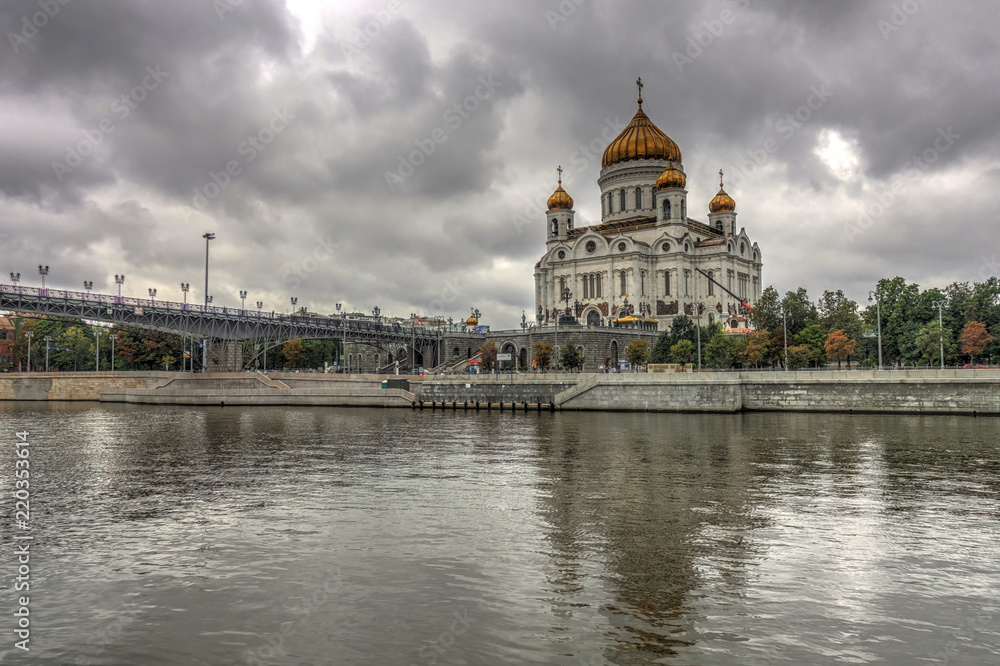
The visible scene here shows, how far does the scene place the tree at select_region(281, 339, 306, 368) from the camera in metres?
128

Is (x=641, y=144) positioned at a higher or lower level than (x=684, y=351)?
higher

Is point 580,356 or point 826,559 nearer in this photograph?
point 826,559

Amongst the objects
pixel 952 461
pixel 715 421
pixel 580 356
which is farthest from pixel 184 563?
pixel 580 356

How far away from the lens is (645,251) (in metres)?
110

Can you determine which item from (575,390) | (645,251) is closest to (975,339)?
(575,390)

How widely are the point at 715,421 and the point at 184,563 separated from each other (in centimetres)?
4043

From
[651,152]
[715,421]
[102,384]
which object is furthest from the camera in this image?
[651,152]

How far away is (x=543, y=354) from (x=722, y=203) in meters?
51.0

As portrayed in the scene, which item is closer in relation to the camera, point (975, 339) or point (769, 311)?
point (975, 339)

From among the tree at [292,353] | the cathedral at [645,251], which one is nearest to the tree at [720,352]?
the cathedral at [645,251]

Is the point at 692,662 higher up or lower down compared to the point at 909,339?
lower down

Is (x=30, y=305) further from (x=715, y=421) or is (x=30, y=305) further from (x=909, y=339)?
(x=909, y=339)

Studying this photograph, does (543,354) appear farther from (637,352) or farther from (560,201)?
(560,201)

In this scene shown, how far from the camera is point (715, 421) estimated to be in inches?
1987
